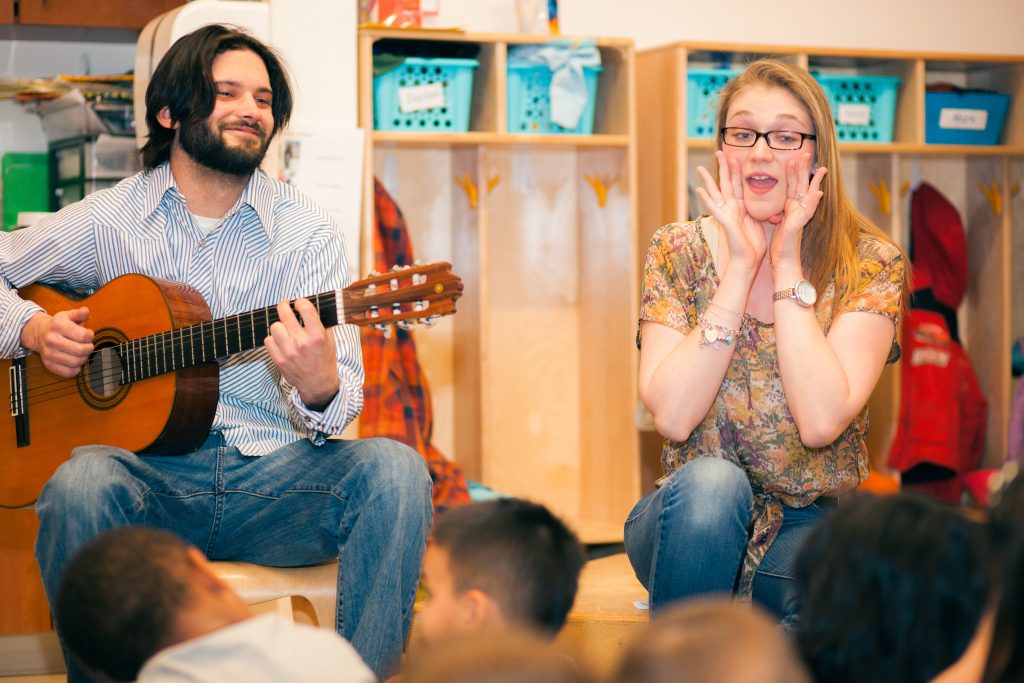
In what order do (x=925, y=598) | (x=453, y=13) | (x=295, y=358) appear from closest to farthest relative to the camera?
(x=925, y=598) < (x=295, y=358) < (x=453, y=13)

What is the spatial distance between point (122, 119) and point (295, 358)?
62.5 inches

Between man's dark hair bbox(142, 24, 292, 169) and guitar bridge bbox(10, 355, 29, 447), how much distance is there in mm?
461

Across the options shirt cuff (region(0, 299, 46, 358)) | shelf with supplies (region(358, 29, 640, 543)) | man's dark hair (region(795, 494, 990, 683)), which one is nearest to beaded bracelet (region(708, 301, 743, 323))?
man's dark hair (region(795, 494, 990, 683))

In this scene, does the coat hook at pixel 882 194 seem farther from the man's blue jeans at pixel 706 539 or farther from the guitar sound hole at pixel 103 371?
the guitar sound hole at pixel 103 371

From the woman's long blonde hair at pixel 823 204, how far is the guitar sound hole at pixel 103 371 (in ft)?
3.93

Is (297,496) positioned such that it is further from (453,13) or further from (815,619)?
(453,13)

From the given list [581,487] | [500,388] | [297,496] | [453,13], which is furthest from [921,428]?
[297,496]

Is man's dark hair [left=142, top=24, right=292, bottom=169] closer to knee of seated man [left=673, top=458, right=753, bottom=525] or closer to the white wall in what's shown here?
knee of seated man [left=673, top=458, right=753, bottom=525]

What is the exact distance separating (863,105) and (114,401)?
2677mm

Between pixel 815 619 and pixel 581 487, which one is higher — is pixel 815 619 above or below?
above

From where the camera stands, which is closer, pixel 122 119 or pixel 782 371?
pixel 782 371

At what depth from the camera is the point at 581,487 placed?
12.6 feet

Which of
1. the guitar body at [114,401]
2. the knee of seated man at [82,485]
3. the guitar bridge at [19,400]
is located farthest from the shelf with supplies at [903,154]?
the knee of seated man at [82,485]

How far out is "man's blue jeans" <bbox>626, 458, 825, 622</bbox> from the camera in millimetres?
1781
